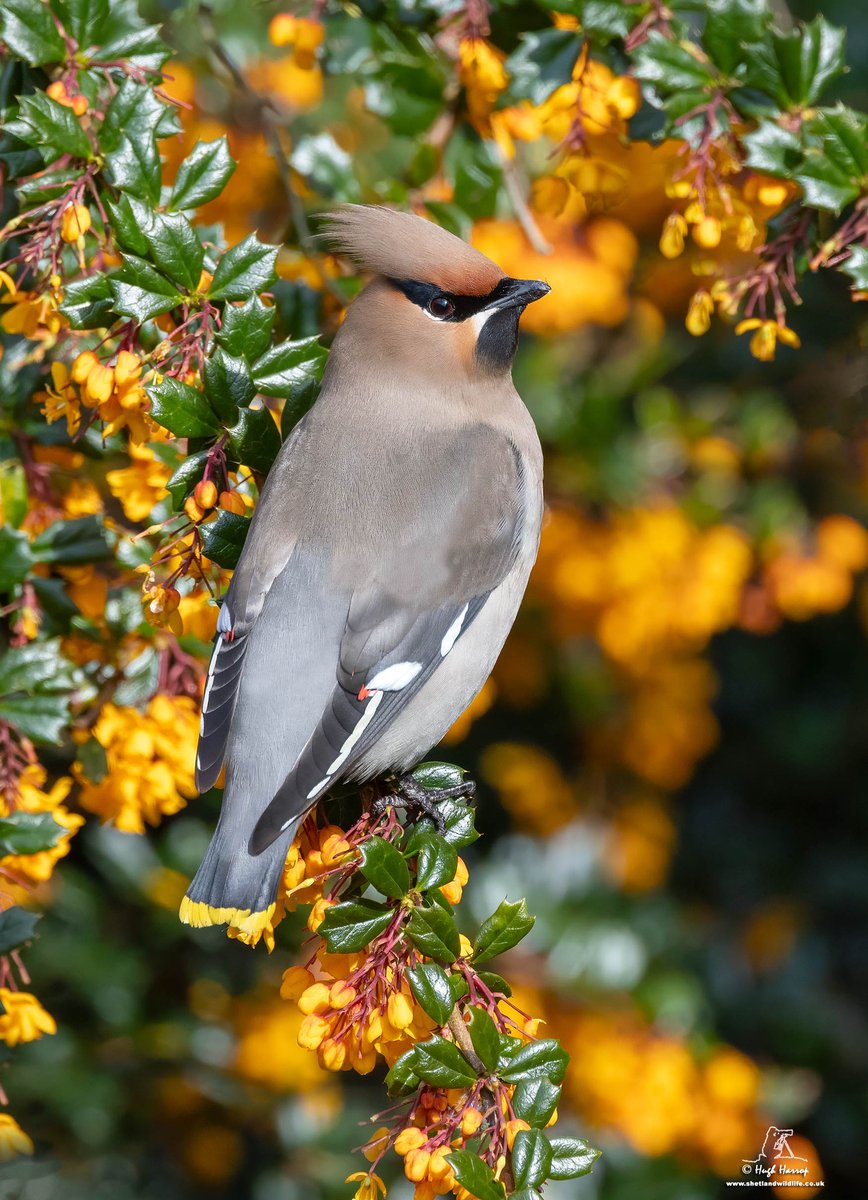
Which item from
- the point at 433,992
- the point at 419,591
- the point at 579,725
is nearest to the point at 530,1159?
the point at 433,992

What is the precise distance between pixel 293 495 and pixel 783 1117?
2082 mm

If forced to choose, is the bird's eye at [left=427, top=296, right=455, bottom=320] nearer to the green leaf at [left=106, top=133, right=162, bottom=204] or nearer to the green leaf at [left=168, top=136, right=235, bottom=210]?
the green leaf at [left=168, top=136, right=235, bottom=210]

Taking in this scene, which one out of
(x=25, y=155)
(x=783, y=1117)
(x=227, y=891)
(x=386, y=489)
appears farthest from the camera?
(x=783, y=1117)

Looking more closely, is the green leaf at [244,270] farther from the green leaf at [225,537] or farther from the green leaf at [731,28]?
the green leaf at [731,28]

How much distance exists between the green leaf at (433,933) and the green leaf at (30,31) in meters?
1.28

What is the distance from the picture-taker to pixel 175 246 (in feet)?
6.32

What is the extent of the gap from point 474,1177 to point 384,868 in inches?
14.2

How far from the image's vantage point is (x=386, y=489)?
2268 millimetres

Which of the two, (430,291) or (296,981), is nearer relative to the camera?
(296,981)

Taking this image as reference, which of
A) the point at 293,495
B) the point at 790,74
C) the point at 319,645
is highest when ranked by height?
the point at 790,74

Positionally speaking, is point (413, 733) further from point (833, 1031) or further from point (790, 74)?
point (833, 1031)

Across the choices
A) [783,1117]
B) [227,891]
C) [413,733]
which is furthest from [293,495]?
[783,1117]

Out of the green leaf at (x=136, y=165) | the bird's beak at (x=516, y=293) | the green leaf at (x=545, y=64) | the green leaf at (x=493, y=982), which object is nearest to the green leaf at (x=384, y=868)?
the green leaf at (x=493, y=982)

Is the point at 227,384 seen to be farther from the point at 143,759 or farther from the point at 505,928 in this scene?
the point at 505,928
